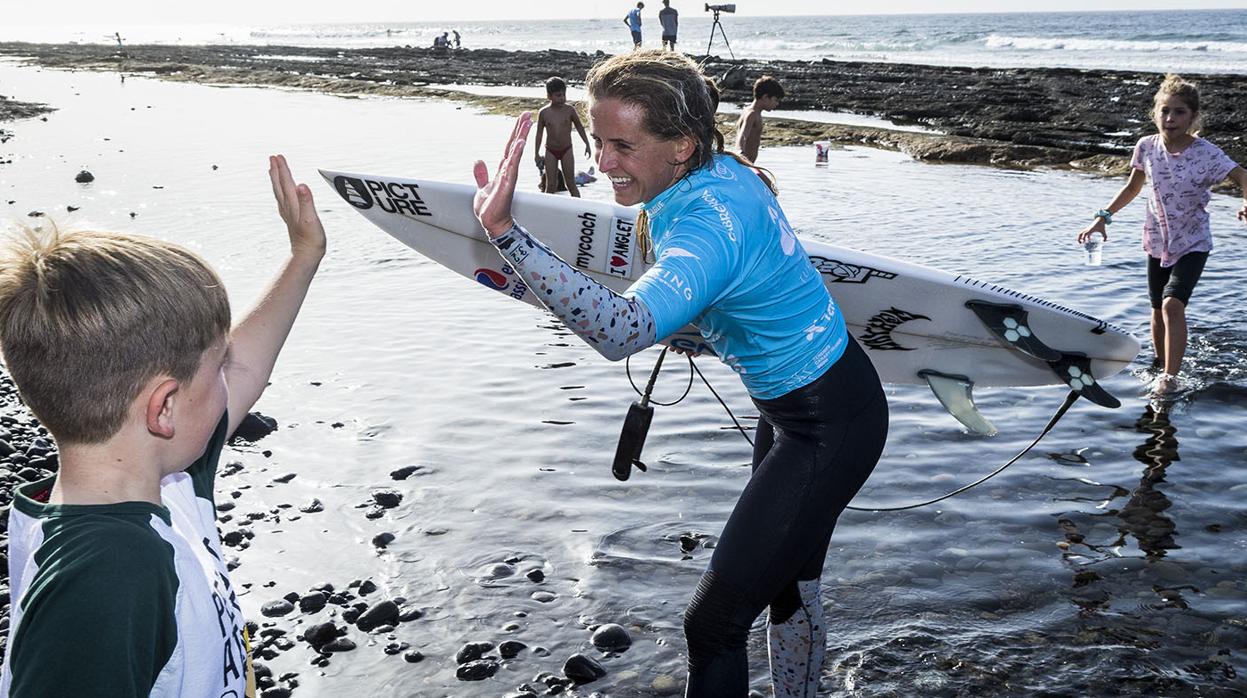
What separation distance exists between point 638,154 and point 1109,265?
33.3 ft

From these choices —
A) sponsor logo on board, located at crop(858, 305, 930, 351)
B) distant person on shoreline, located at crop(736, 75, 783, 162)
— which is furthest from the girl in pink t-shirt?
distant person on shoreline, located at crop(736, 75, 783, 162)

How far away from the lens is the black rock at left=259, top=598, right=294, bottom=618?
14.9 feet

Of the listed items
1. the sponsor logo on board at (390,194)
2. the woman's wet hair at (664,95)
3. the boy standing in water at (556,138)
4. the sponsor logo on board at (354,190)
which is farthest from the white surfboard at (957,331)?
the boy standing in water at (556,138)

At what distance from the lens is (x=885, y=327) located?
17.6ft

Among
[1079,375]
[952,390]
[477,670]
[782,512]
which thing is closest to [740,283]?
[782,512]

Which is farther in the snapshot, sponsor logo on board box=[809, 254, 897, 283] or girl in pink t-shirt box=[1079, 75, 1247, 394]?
girl in pink t-shirt box=[1079, 75, 1247, 394]

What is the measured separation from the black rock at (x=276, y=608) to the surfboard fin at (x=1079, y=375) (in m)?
4.04

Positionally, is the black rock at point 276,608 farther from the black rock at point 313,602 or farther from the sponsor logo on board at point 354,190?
the sponsor logo on board at point 354,190

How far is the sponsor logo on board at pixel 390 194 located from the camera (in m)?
6.38

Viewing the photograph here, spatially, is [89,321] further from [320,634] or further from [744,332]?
[320,634]

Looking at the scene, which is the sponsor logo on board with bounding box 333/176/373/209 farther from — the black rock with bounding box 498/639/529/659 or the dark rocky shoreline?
the dark rocky shoreline

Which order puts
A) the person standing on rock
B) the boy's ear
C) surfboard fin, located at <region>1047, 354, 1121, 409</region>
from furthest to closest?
surfboard fin, located at <region>1047, 354, 1121, 409</region>
the person standing on rock
the boy's ear

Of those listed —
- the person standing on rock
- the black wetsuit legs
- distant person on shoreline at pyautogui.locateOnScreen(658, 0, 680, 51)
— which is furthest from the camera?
distant person on shoreline at pyautogui.locateOnScreen(658, 0, 680, 51)

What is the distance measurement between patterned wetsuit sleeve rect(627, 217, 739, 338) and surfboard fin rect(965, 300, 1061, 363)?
290 cm
